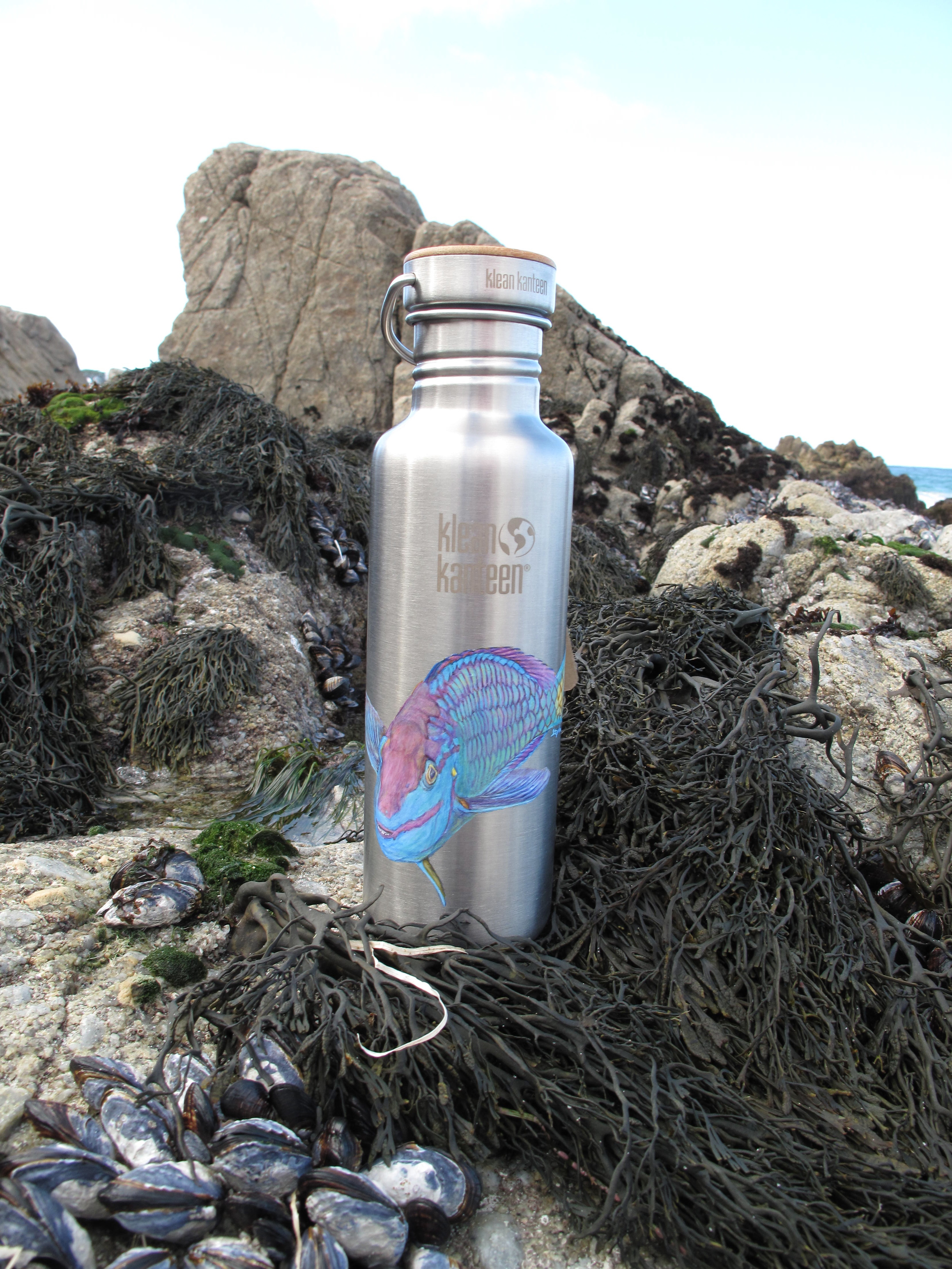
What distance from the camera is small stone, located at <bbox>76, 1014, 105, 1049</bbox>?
2170mm

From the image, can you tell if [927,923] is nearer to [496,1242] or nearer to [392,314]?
[496,1242]

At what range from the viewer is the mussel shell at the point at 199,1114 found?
1.87 m

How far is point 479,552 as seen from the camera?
2352mm

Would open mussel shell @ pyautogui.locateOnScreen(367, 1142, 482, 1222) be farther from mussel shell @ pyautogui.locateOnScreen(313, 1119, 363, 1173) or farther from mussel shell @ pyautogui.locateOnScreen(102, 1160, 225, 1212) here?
mussel shell @ pyautogui.locateOnScreen(102, 1160, 225, 1212)

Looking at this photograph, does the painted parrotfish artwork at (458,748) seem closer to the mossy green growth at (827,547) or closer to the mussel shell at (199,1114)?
the mussel shell at (199,1114)

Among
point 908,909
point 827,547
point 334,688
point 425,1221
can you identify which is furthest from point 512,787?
point 827,547

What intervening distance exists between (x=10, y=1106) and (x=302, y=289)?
1450 cm

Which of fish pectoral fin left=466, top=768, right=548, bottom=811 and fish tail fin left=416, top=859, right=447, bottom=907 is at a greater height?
fish pectoral fin left=466, top=768, right=548, bottom=811

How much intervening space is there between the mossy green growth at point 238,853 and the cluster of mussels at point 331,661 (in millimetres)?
2299

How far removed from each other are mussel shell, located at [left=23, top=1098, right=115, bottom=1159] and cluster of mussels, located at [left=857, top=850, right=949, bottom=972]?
2.45m

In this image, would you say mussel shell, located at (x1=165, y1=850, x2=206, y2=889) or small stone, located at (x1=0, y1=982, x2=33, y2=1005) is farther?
mussel shell, located at (x1=165, y1=850, x2=206, y2=889)

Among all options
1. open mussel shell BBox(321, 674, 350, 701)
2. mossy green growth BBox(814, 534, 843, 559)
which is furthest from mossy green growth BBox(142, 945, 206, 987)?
mossy green growth BBox(814, 534, 843, 559)

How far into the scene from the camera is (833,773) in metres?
3.54

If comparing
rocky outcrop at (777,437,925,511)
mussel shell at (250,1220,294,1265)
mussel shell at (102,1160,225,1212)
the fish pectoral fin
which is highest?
rocky outcrop at (777,437,925,511)
